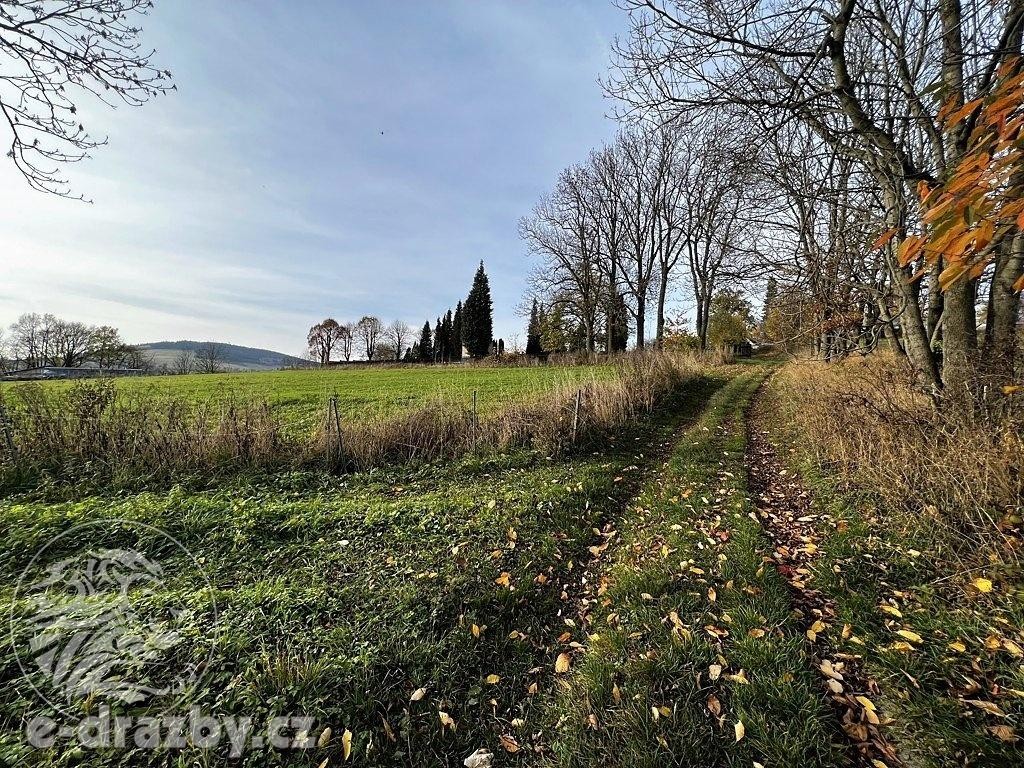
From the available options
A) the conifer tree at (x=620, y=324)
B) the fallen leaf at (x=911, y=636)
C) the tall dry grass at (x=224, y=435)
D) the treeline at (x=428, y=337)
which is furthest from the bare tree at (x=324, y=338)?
the fallen leaf at (x=911, y=636)

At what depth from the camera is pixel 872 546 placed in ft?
12.1

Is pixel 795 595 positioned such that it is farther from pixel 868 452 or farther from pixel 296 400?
pixel 296 400

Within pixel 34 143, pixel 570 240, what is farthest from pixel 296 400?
pixel 570 240

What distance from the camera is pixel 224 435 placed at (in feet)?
21.3

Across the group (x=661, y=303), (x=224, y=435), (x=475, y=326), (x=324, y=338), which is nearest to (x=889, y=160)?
(x=224, y=435)

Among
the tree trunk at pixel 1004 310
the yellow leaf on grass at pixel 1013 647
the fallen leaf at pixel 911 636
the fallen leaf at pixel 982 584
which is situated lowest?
the fallen leaf at pixel 911 636

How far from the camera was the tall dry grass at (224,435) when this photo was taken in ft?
19.5

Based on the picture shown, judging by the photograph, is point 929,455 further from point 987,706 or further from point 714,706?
point 714,706

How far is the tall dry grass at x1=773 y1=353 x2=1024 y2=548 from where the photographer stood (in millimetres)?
3305

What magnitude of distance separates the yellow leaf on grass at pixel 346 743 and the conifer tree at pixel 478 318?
2276 inches

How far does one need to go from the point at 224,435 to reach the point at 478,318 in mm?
55267

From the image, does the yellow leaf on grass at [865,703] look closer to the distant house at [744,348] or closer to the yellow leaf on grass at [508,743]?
the yellow leaf on grass at [508,743]

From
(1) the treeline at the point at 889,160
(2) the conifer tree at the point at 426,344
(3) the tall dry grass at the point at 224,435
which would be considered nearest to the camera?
(1) the treeline at the point at 889,160

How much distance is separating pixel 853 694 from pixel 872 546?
6.10ft
